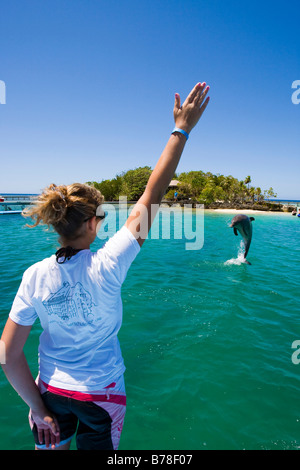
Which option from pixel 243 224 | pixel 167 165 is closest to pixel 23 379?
pixel 167 165

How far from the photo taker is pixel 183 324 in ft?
17.8

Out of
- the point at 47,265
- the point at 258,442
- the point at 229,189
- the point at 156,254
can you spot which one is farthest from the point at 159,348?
the point at 229,189

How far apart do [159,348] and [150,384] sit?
A: 35.1 inches

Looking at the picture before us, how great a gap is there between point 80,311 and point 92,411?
2.00ft

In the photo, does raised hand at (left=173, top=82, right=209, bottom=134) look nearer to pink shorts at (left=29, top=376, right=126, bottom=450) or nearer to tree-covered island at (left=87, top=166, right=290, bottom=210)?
pink shorts at (left=29, top=376, right=126, bottom=450)

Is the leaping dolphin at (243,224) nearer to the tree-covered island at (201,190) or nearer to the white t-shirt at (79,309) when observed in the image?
the white t-shirt at (79,309)

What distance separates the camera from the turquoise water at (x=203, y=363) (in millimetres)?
2961

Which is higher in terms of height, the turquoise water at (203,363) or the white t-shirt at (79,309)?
the white t-shirt at (79,309)

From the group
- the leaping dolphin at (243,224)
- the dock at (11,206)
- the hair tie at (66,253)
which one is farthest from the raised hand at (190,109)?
the dock at (11,206)

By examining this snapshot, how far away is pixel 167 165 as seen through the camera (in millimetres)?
1434

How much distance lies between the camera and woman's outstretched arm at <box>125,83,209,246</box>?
4.52ft

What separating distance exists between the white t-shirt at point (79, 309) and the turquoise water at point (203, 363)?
2.00m

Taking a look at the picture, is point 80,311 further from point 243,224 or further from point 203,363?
point 243,224

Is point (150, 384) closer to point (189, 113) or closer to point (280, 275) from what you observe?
point (189, 113)
